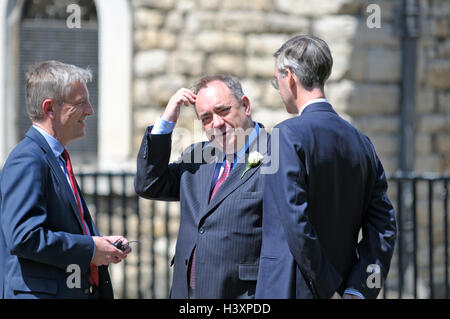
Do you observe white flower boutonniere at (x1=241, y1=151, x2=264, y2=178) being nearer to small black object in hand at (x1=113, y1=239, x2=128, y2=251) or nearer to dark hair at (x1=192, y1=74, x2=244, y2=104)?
dark hair at (x1=192, y1=74, x2=244, y2=104)

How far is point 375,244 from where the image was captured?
2893mm

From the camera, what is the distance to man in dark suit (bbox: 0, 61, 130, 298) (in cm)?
279

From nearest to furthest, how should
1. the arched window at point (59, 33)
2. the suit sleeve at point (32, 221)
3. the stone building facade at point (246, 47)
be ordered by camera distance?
1. the suit sleeve at point (32, 221)
2. the stone building facade at point (246, 47)
3. the arched window at point (59, 33)

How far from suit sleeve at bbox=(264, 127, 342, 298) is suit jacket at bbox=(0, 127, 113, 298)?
85 cm

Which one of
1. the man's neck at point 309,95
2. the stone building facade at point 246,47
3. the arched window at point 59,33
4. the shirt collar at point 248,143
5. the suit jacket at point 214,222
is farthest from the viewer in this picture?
the arched window at point 59,33

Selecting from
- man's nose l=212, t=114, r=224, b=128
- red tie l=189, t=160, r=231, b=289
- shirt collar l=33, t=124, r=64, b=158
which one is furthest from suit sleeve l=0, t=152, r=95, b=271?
man's nose l=212, t=114, r=224, b=128

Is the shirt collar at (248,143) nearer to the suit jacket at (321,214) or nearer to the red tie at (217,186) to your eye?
the red tie at (217,186)

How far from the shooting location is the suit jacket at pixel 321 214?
2.67m

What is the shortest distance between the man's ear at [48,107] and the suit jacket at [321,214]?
98 centimetres

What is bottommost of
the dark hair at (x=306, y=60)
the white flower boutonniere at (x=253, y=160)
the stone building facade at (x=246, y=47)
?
the white flower boutonniere at (x=253, y=160)

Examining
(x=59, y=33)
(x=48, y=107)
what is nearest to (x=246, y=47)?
(x=59, y=33)

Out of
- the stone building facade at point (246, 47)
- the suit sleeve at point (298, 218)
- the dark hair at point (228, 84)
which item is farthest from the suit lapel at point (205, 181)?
the stone building facade at point (246, 47)

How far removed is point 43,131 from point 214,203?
81 cm
